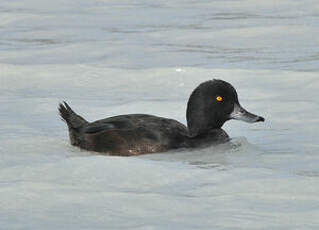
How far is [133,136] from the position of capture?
8.82 m

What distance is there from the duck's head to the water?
0.77ft

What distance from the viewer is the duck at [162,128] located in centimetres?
881

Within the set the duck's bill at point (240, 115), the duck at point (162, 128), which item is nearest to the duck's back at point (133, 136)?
the duck at point (162, 128)

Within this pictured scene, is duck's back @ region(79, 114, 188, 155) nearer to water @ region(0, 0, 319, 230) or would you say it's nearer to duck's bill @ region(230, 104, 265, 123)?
water @ region(0, 0, 319, 230)

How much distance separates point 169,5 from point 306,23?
2821mm

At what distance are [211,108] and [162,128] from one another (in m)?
0.61

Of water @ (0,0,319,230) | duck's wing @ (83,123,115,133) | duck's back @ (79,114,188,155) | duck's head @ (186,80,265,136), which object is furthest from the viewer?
duck's head @ (186,80,265,136)

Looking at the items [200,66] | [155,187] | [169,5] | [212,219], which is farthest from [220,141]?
[169,5]

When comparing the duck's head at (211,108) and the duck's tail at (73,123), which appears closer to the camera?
the duck's tail at (73,123)

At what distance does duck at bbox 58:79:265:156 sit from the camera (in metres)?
8.81

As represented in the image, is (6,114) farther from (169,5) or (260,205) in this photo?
(169,5)

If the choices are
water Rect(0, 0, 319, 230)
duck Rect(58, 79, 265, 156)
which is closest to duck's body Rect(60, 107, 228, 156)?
duck Rect(58, 79, 265, 156)

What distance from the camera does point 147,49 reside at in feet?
46.7

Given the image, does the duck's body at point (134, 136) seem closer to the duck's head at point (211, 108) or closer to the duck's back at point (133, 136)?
the duck's back at point (133, 136)
